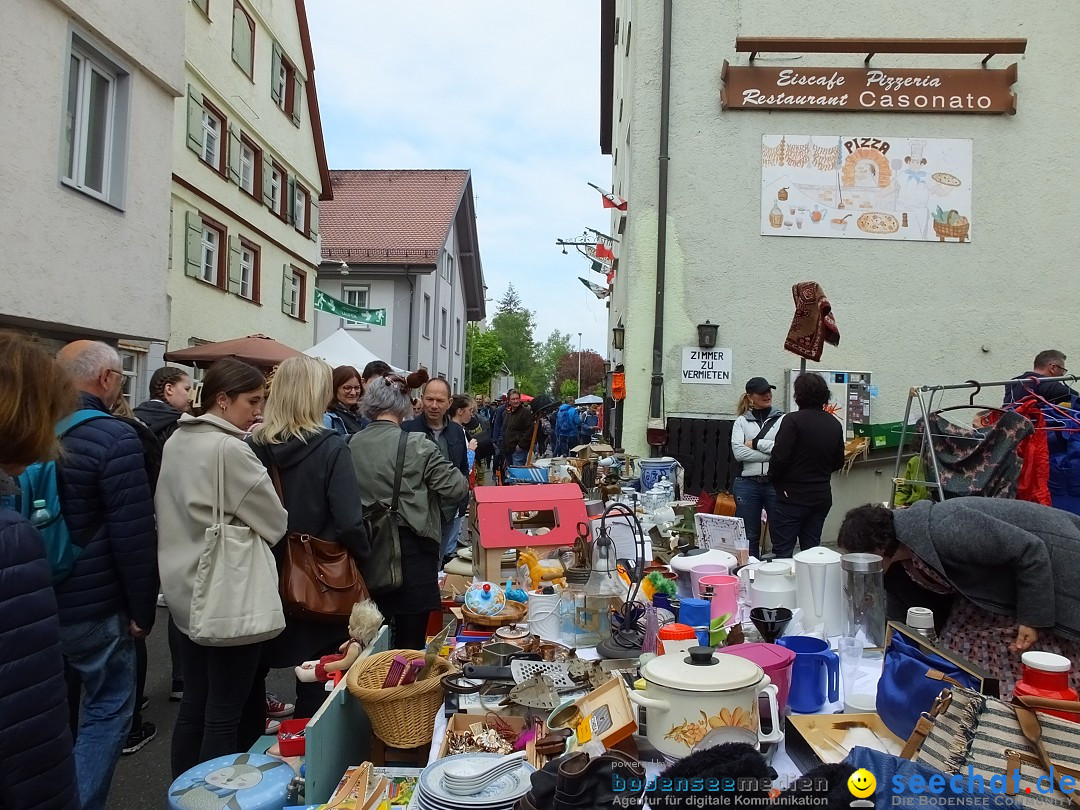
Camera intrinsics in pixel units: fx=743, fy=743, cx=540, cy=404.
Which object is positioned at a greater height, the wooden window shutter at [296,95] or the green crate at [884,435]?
the wooden window shutter at [296,95]

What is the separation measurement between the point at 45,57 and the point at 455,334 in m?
23.0

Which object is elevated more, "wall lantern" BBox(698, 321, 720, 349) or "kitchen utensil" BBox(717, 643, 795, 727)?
"wall lantern" BBox(698, 321, 720, 349)

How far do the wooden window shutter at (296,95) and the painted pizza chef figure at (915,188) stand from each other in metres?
12.7

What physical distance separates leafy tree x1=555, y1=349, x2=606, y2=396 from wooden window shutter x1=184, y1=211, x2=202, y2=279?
4070cm

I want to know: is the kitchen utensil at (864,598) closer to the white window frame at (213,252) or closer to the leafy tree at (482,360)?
the white window frame at (213,252)

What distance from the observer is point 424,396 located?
5.75 metres

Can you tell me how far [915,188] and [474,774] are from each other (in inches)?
355

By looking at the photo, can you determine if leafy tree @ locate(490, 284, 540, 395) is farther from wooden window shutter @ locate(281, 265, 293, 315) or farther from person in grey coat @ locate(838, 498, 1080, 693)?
person in grey coat @ locate(838, 498, 1080, 693)

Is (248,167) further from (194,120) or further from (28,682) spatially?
(28,682)

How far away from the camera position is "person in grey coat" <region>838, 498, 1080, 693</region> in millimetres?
2389

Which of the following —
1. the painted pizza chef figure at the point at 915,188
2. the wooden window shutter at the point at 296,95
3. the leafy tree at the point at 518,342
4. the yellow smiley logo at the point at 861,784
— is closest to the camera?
the yellow smiley logo at the point at 861,784

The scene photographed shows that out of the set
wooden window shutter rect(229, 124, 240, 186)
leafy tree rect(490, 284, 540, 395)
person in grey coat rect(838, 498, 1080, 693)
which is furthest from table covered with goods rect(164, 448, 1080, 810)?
leafy tree rect(490, 284, 540, 395)

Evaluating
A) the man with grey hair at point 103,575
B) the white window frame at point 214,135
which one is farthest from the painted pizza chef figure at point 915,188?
the white window frame at point 214,135

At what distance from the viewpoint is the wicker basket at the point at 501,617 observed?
3.00 m
